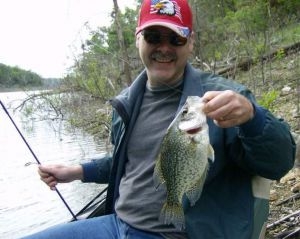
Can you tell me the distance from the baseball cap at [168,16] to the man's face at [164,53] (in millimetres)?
51

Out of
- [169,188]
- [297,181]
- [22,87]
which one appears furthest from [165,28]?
[22,87]

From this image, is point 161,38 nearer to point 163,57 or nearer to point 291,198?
point 163,57

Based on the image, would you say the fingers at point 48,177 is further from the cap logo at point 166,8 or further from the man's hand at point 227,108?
the man's hand at point 227,108

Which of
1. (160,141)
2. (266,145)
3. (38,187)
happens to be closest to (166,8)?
(160,141)

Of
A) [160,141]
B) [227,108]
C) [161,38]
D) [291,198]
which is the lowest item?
[291,198]

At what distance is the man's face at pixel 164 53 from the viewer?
110 inches

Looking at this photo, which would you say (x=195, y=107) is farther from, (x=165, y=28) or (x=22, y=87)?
(x=22, y=87)

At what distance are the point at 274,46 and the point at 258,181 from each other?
40.8ft

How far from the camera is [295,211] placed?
13.0 ft

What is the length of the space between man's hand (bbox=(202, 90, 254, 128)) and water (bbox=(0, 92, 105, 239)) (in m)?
4.55

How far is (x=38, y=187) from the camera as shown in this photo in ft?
30.8

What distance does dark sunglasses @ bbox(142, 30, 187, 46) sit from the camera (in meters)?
2.76

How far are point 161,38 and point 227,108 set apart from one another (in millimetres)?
944

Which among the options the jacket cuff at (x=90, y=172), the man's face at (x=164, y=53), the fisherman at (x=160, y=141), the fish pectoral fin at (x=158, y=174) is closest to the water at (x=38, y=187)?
the jacket cuff at (x=90, y=172)
